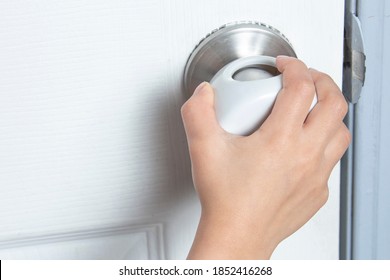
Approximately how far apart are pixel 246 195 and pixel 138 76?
10 centimetres

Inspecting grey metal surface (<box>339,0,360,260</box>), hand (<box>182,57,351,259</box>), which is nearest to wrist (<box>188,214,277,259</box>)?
hand (<box>182,57,351,259</box>)

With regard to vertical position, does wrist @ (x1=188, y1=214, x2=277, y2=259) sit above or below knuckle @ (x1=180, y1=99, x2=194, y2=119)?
below

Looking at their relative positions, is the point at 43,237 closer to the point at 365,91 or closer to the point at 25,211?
the point at 25,211

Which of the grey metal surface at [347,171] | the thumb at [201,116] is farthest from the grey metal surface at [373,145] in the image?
the thumb at [201,116]

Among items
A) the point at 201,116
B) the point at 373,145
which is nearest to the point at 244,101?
the point at 201,116


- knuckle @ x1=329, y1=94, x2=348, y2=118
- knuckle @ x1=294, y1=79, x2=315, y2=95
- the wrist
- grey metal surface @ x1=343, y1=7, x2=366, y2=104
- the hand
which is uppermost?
grey metal surface @ x1=343, y1=7, x2=366, y2=104

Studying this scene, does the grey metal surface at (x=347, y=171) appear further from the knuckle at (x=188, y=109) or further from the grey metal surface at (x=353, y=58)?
the knuckle at (x=188, y=109)

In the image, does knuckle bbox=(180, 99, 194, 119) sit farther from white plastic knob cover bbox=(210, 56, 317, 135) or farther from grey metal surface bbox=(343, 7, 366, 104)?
grey metal surface bbox=(343, 7, 366, 104)

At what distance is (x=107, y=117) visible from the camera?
37 cm

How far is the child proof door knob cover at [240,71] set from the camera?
0.31 meters

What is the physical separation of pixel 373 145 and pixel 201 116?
5.6 inches

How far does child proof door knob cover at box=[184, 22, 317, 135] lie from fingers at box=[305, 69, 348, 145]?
0.08 feet

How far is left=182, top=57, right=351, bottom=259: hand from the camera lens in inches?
12.2

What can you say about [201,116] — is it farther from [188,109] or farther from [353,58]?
[353,58]
